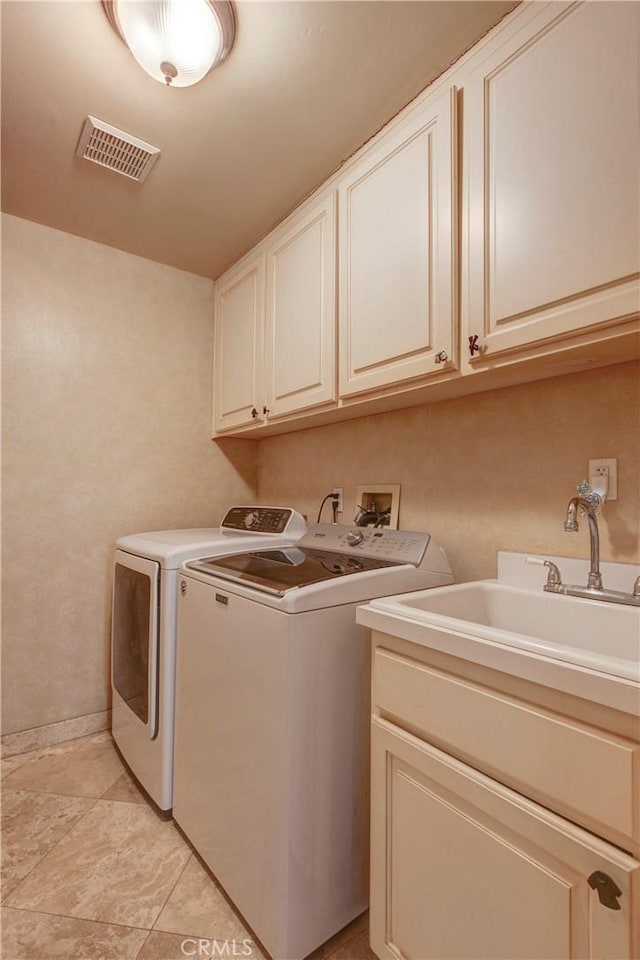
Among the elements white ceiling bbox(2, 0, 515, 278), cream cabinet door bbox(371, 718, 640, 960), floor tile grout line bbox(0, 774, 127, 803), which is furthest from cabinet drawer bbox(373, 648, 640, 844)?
white ceiling bbox(2, 0, 515, 278)

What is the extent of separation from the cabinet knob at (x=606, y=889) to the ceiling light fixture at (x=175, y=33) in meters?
1.90

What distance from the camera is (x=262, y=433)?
8.05 ft

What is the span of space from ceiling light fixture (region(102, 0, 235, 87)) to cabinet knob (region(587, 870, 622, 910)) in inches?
74.8

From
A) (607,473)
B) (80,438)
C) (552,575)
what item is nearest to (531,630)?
(552,575)

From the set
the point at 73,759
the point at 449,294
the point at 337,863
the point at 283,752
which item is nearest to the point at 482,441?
the point at 449,294

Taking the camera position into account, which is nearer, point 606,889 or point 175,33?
point 606,889

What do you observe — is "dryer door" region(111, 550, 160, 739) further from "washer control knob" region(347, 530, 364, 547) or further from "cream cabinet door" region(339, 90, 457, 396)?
"cream cabinet door" region(339, 90, 457, 396)

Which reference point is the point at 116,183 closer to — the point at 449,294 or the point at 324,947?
the point at 449,294

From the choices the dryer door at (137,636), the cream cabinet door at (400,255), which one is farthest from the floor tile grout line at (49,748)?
the cream cabinet door at (400,255)

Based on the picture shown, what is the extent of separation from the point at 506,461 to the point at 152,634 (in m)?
1.35

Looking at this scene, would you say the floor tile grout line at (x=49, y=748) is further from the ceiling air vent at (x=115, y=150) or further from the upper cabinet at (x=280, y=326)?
the ceiling air vent at (x=115, y=150)

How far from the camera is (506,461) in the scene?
1.43 m

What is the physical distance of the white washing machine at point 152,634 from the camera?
1580 millimetres

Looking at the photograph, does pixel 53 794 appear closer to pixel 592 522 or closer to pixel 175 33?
pixel 592 522
